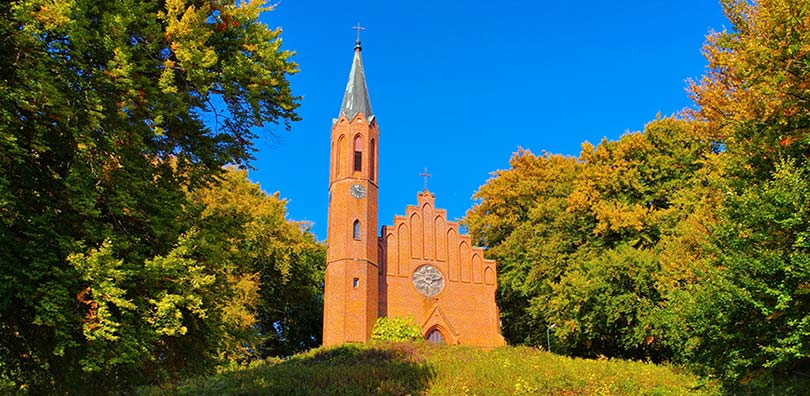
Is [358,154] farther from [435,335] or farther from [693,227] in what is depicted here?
[693,227]

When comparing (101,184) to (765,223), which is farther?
(765,223)

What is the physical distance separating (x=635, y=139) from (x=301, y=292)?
18.5m

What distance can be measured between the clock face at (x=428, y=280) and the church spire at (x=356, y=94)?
Result: 8.71 meters

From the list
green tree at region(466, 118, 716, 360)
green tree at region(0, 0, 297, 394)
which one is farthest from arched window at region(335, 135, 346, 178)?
green tree at region(0, 0, 297, 394)

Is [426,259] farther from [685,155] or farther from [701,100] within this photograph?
[701,100]

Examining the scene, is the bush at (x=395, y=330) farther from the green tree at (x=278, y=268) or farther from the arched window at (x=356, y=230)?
the green tree at (x=278, y=268)

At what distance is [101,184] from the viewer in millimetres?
8266

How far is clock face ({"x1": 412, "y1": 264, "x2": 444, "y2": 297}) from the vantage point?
32.6 meters

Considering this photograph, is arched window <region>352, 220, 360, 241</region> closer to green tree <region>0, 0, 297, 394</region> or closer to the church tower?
the church tower

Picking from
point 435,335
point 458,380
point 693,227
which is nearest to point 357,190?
point 435,335

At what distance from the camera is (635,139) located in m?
27.8

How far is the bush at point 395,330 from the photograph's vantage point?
2975cm

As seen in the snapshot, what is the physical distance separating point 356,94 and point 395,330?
1294 cm

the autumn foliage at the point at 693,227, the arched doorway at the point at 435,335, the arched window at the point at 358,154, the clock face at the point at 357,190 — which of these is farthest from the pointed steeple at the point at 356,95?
the arched doorway at the point at 435,335
